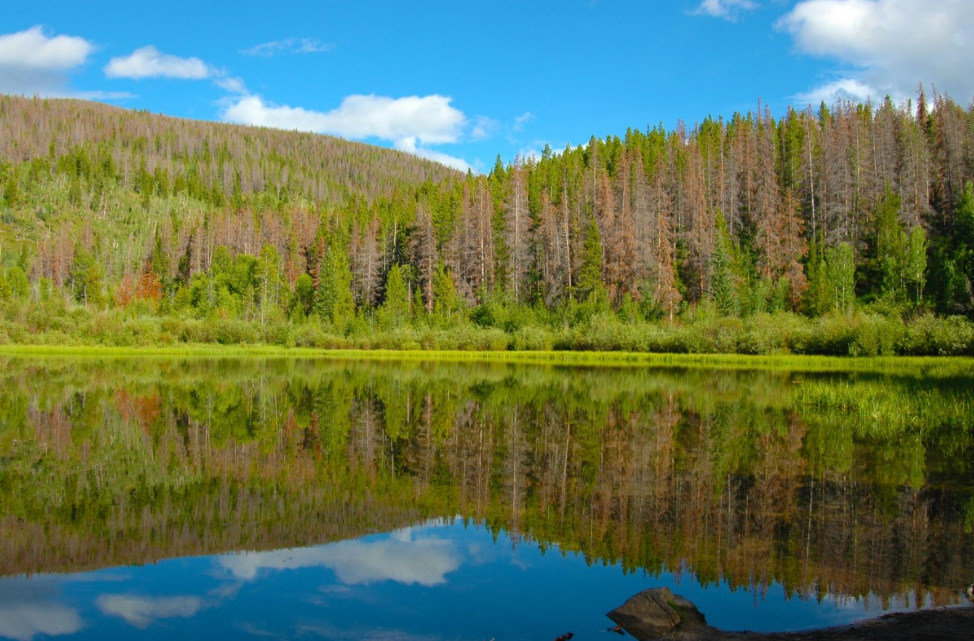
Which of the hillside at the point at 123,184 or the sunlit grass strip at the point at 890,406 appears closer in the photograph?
the sunlit grass strip at the point at 890,406

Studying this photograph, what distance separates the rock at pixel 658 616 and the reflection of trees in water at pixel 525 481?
75.7 inches

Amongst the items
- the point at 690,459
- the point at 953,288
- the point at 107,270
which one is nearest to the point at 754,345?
the point at 953,288

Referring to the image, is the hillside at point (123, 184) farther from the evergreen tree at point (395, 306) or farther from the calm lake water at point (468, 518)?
the calm lake water at point (468, 518)

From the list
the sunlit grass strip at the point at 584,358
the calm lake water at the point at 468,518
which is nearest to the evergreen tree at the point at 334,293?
the sunlit grass strip at the point at 584,358

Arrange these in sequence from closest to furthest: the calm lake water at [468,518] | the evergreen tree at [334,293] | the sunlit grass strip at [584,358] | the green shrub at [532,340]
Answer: the calm lake water at [468,518] → the sunlit grass strip at [584,358] → the green shrub at [532,340] → the evergreen tree at [334,293]

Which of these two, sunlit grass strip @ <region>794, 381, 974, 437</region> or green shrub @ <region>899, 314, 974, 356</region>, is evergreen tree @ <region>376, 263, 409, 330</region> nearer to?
green shrub @ <region>899, 314, 974, 356</region>

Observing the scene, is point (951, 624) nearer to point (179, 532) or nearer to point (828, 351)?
point (179, 532)

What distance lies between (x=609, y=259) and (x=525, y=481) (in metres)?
66.2

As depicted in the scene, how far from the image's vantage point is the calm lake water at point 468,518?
351 inches

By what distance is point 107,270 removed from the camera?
4557 inches

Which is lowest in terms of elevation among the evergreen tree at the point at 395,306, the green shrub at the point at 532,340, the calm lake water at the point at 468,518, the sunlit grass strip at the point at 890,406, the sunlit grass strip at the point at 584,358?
the calm lake water at the point at 468,518

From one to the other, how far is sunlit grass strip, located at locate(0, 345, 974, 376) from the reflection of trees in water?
1469cm

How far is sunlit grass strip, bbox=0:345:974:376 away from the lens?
4381cm

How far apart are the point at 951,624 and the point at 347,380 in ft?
117
